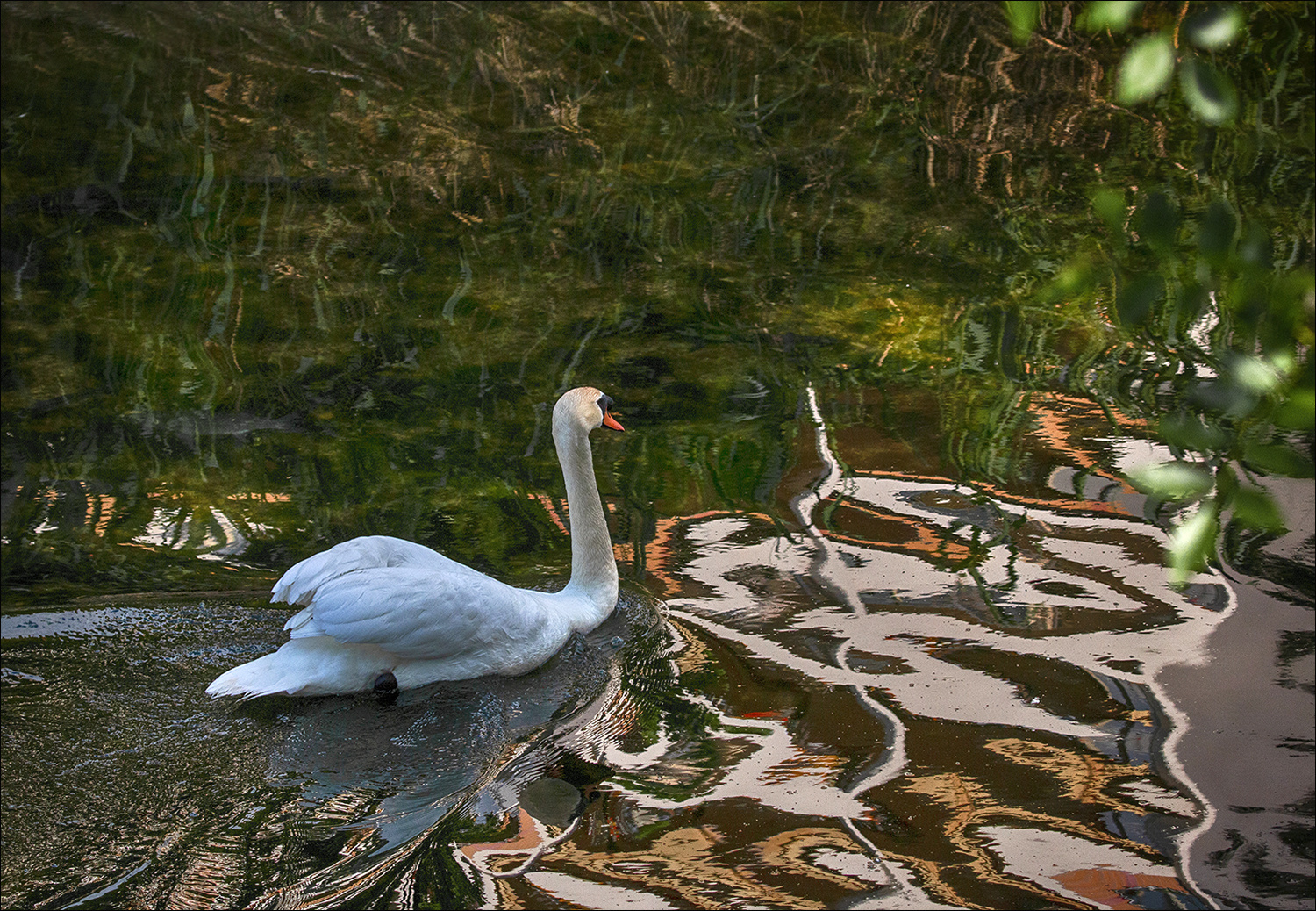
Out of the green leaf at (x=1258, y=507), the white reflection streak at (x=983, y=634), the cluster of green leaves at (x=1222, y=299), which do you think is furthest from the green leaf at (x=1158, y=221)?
the white reflection streak at (x=983, y=634)

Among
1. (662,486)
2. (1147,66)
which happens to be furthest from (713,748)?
(1147,66)

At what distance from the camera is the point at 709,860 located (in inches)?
125

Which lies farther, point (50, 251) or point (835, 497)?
point (50, 251)

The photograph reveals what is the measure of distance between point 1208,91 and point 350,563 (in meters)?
3.21

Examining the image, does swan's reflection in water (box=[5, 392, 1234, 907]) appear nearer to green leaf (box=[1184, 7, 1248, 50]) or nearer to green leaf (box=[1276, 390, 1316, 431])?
green leaf (box=[1276, 390, 1316, 431])

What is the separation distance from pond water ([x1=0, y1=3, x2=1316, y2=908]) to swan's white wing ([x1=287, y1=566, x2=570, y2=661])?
0.19 m

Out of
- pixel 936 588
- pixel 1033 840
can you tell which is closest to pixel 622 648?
pixel 936 588

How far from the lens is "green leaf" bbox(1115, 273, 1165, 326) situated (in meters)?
1.16

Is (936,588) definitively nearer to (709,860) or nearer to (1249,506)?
(709,860)

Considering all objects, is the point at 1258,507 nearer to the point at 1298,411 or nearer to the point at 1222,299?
the point at 1298,411

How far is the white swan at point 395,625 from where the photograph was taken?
380 centimetres

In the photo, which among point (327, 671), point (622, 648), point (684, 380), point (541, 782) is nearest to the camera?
point (541, 782)

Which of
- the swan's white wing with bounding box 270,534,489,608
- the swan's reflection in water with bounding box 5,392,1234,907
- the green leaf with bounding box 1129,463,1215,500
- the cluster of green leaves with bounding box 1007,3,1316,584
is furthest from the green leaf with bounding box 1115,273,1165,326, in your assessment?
the swan's white wing with bounding box 270,534,489,608

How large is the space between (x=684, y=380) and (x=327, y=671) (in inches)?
102
